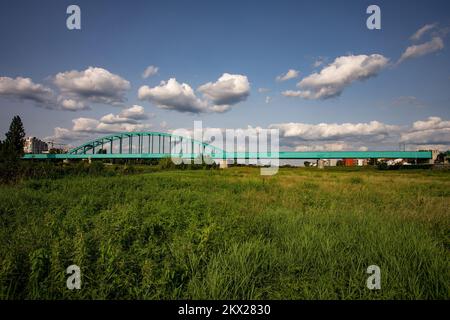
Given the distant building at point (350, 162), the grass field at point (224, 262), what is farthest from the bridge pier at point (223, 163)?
the grass field at point (224, 262)

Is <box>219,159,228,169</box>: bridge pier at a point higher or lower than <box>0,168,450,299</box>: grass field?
higher

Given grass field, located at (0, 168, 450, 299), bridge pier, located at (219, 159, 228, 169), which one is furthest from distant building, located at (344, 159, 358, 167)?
grass field, located at (0, 168, 450, 299)

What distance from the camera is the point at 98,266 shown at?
360 centimetres

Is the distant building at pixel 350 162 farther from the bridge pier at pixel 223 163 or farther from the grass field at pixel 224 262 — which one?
the grass field at pixel 224 262

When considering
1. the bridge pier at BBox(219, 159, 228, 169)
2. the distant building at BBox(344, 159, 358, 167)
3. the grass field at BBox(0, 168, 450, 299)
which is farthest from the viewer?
the distant building at BBox(344, 159, 358, 167)

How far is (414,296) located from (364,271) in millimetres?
640

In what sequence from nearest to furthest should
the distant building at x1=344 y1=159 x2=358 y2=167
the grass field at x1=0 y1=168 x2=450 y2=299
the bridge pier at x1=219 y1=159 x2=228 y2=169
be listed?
the grass field at x1=0 y1=168 x2=450 y2=299, the bridge pier at x1=219 y1=159 x2=228 y2=169, the distant building at x1=344 y1=159 x2=358 y2=167

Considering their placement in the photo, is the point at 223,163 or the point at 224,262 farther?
the point at 223,163

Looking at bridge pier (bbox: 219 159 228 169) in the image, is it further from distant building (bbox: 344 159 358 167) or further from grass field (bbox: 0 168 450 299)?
grass field (bbox: 0 168 450 299)

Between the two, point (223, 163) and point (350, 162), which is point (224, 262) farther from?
point (350, 162)

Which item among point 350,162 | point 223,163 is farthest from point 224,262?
point 350,162

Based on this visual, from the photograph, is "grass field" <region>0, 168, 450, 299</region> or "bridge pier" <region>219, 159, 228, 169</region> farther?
"bridge pier" <region>219, 159, 228, 169</region>
